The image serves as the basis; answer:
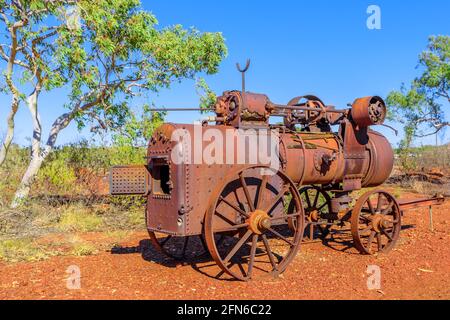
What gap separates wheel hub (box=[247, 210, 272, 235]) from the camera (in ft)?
19.1

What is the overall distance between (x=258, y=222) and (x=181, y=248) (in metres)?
2.46

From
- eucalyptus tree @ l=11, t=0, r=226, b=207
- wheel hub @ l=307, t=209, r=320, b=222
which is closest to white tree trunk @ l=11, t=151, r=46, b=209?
eucalyptus tree @ l=11, t=0, r=226, b=207

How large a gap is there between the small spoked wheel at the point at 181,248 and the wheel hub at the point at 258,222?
1.19 metres

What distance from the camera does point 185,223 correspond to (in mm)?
5457

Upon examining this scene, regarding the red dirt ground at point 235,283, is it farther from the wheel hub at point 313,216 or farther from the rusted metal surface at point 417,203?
the rusted metal surface at point 417,203

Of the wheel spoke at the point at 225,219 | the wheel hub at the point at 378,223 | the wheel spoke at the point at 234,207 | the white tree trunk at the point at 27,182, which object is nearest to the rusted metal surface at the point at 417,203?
the wheel hub at the point at 378,223

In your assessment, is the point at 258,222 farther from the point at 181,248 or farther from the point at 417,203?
the point at 417,203

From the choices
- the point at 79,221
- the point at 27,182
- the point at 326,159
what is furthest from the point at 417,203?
the point at 27,182

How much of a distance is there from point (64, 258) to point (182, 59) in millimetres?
7512

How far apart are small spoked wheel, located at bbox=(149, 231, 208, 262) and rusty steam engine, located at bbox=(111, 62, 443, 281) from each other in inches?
0.8

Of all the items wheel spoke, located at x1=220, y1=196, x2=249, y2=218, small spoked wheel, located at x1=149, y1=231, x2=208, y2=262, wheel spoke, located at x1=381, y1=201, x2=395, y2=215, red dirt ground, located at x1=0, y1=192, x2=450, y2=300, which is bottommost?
red dirt ground, located at x1=0, y1=192, x2=450, y2=300

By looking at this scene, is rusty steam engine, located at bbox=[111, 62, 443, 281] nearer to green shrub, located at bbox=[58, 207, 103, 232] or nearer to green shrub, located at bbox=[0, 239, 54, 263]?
green shrub, located at bbox=[0, 239, 54, 263]

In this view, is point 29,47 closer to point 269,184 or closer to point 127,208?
point 127,208
